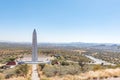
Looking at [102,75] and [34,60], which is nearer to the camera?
[102,75]

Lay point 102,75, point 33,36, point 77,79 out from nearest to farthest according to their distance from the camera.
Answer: point 77,79 → point 102,75 → point 33,36

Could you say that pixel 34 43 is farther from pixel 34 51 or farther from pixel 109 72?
pixel 109 72

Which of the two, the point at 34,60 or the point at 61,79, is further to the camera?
the point at 34,60

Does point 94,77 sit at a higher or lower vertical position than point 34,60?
higher

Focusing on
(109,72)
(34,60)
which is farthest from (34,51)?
(109,72)

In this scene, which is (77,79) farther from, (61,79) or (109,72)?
(109,72)

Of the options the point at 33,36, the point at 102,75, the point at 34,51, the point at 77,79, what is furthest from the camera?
the point at 34,51

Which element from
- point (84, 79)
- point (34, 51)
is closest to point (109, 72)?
point (84, 79)

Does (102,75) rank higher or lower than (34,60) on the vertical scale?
higher

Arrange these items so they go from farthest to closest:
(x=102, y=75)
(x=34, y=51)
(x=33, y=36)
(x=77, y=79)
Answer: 1. (x=34, y=51)
2. (x=33, y=36)
3. (x=102, y=75)
4. (x=77, y=79)
